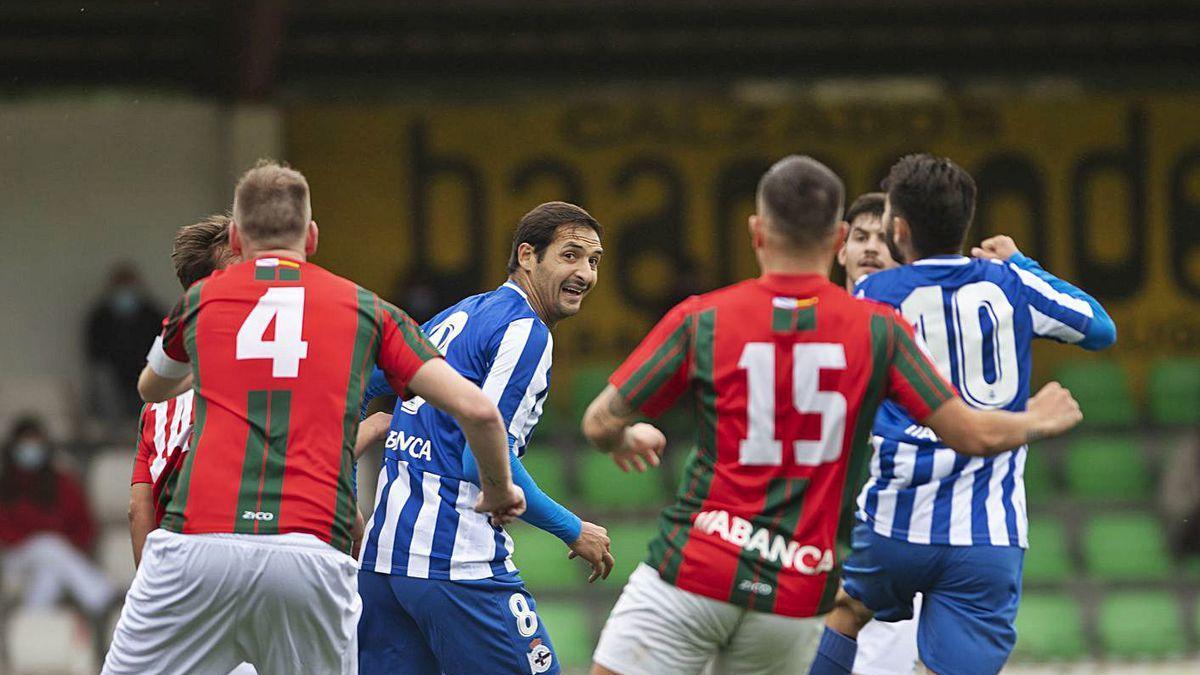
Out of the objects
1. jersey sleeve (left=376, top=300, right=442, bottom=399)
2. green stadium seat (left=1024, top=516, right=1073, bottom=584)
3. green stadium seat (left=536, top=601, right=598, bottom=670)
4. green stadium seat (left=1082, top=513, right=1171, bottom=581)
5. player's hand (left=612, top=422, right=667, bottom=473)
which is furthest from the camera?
green stadium seat (left=1082, top=513, right=1171, bottom=581)

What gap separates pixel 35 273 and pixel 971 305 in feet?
33.6

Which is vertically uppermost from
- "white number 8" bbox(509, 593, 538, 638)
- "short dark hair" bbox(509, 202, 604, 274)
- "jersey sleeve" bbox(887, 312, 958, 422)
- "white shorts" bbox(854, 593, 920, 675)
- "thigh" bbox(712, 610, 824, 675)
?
"short dark hair" bbox(509, 202, 604, 274)

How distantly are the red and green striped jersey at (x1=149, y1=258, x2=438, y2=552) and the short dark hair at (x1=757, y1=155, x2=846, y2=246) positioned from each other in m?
0.99

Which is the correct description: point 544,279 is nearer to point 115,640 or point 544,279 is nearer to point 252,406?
point 252,406

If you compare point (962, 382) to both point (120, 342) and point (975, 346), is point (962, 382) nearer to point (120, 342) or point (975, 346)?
point (975, 346)

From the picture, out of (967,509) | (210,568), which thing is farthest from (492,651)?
(967,509)

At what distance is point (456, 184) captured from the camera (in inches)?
557

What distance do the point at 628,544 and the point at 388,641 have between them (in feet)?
23.6

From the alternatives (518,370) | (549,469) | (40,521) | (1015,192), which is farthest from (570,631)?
(518,370)

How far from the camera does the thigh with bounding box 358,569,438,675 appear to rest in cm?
510

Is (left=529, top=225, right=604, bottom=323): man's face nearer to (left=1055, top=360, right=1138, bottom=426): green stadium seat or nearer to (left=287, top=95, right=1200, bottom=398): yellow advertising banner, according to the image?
(left=287, top=95, right=1200, bottom=398): yellow advertising banner

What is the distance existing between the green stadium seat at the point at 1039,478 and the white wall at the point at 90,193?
687cm

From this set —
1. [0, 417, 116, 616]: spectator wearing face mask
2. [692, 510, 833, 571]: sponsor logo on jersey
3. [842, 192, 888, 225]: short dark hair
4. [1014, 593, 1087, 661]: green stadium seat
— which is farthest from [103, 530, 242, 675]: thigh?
[1014, 593, 1087, 661]: green stadium seat

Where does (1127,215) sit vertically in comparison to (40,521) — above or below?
above
